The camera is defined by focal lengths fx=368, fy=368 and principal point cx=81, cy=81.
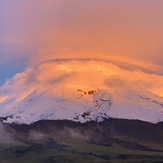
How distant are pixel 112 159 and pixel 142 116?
78.6m

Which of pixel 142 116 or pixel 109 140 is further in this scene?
pixel 142 116

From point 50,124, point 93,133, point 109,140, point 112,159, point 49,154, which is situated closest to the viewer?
point 112,159

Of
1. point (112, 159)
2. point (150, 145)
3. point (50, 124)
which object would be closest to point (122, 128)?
point (150, 145)

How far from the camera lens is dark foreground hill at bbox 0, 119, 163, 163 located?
420 feet

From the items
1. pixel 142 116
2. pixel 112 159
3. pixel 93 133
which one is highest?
pixel 142 116

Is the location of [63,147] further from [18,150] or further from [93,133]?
[93,133]

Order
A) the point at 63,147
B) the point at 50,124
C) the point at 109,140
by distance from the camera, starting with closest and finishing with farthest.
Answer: the point at 63,147
the point at 109,140
the point at 50,124

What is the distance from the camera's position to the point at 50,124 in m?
190

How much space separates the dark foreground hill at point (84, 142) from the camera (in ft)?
420

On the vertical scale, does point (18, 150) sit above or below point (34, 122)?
below

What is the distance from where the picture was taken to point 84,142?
525ft

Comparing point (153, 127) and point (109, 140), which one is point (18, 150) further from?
point (153, 127)

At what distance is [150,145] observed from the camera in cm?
15325

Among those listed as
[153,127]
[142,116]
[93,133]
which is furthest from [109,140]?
[142,116]
